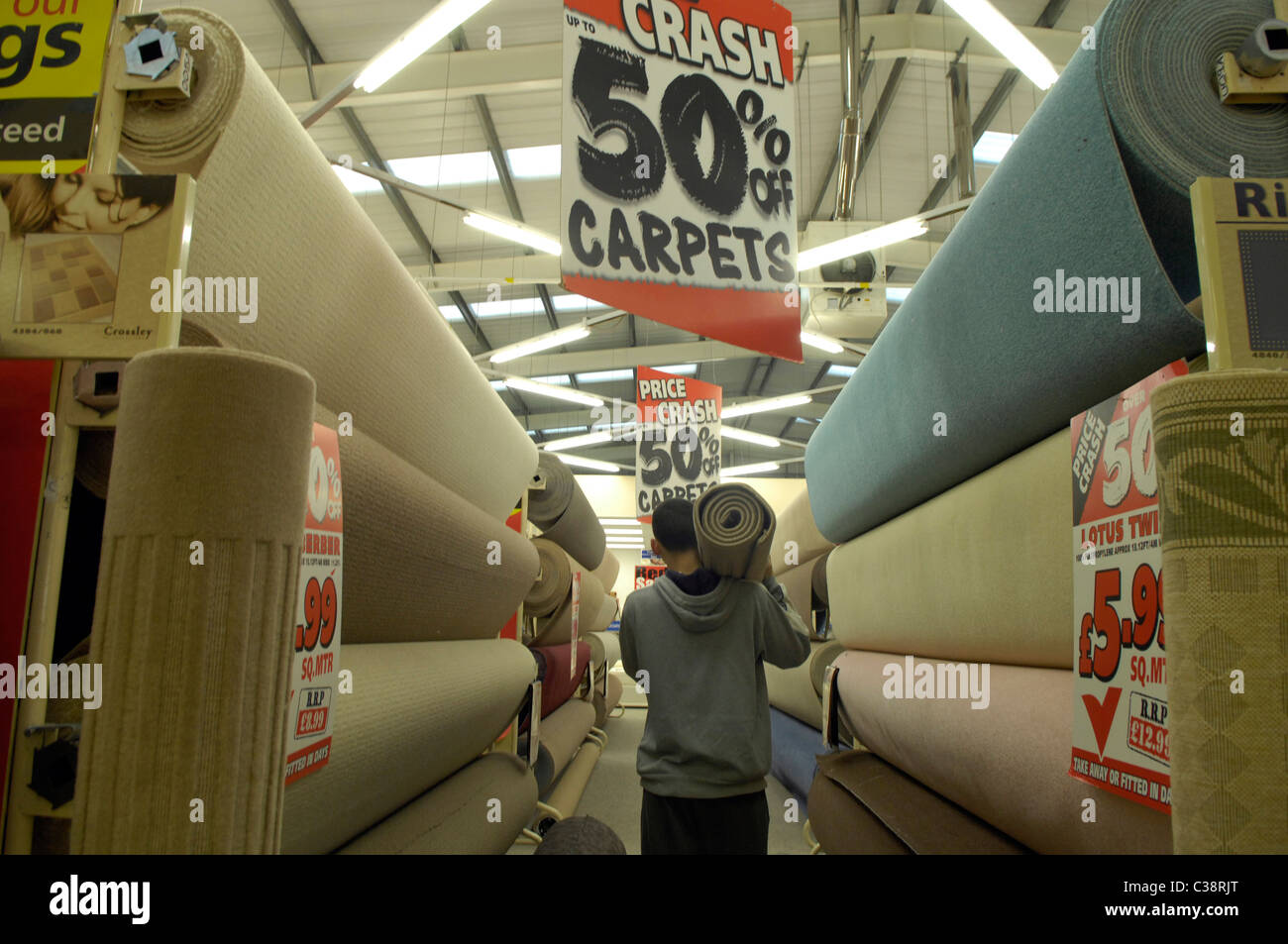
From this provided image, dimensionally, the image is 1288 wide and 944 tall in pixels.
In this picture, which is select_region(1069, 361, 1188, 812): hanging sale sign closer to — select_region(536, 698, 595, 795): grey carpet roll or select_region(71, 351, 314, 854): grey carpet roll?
select_region(71, 351, 314, 854): grey carpet roll

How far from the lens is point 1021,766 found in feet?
3.51

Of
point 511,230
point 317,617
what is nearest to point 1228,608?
point 317,617

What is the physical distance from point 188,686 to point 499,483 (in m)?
1.69

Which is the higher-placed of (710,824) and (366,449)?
(366,449)

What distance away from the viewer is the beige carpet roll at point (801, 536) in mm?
3152

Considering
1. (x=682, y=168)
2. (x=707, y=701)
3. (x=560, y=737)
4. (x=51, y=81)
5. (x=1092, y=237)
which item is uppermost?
(x=682, y=168)

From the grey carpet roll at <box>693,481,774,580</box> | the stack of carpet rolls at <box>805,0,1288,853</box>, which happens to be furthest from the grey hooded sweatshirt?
the stack of carpet rolls at <box>805,0,1288,853</box>

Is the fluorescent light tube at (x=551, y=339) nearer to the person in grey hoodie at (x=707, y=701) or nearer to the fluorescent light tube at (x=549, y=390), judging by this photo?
the fluorescent light tube at (x=549, y=390)

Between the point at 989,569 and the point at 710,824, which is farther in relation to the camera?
the point at 710,824

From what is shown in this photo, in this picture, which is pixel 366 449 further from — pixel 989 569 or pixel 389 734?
pixel 989 569

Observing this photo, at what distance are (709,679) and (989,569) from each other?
2.76 ft

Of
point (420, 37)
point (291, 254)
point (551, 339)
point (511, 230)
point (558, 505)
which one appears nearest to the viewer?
point (291, 254)

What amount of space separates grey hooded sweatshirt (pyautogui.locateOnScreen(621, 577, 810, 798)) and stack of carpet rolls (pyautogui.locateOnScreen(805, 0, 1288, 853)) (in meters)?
0.26

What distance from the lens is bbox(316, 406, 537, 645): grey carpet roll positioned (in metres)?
1.09
